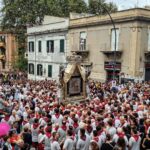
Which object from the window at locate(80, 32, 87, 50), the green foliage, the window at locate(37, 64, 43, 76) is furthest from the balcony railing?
the green foliage

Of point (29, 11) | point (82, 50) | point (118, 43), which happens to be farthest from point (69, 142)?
point (29, 11)

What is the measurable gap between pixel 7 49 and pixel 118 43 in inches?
1340

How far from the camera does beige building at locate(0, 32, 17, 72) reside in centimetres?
5847

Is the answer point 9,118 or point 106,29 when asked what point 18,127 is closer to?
point 9,118

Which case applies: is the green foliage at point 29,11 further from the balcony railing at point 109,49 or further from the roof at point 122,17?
the balcony railing at point 109,49

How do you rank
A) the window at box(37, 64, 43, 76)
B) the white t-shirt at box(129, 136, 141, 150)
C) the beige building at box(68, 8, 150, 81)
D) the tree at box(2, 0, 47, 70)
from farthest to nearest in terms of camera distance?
the tree at box(2, 0, 47, 70), the window at box(37, 64, 43, 76), the beige building at box(68, 8, 150, 81), the white t-shirt at box(129, 136, 141, 150)

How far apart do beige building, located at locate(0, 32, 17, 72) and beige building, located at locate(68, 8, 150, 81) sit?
26650mm

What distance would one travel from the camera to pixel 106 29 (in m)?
30.8

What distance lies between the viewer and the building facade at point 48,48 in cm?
3688

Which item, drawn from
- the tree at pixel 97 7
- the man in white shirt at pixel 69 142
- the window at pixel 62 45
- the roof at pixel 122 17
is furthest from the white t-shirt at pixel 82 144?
the tree at pixel 97 7

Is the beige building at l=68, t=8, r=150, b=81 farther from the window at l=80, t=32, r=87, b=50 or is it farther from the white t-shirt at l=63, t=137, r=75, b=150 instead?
the white t-shirt at l=63, t=137, r=75, b=150

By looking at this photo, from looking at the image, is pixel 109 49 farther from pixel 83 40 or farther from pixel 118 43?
pixel 83 40

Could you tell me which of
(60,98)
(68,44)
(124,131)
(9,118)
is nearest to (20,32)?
(68,44)

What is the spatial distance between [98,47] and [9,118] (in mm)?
20836
